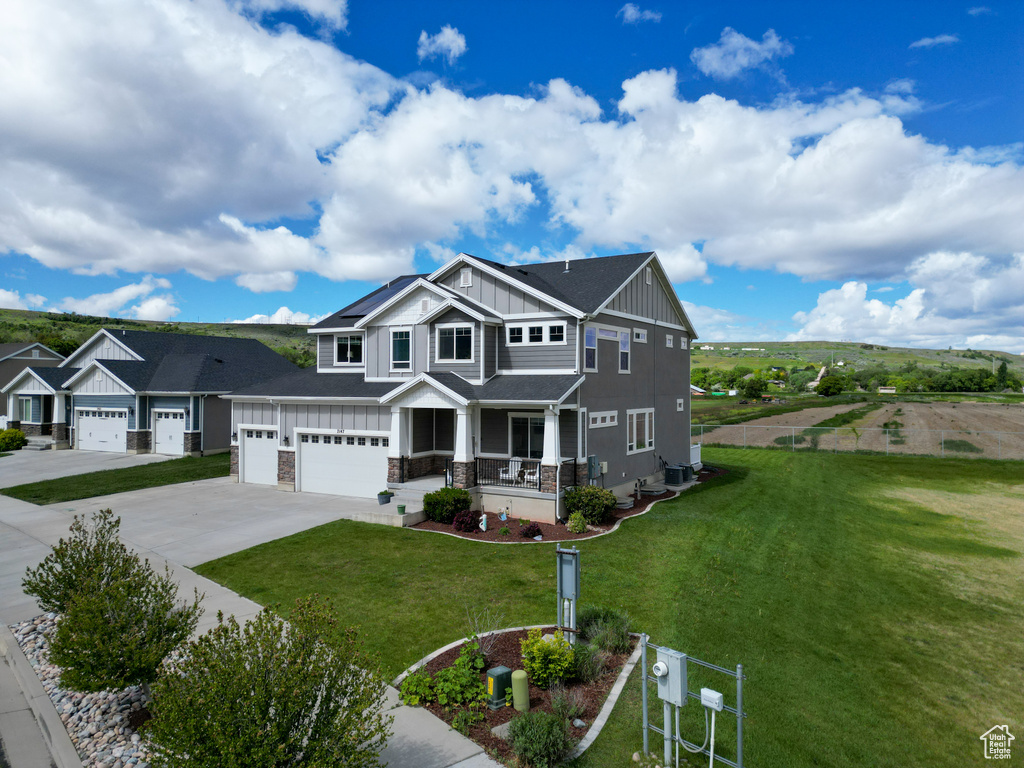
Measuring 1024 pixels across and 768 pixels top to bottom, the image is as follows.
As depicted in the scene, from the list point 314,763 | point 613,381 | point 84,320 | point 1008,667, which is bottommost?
point 1008,667

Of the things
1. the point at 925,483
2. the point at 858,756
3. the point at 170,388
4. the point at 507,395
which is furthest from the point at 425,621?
the point at 170,388

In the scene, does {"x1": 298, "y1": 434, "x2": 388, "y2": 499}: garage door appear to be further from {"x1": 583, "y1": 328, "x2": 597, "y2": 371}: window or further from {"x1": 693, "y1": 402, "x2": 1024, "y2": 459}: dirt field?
{"x1": 693, "y1": 402, "x2": 1024, "y2": 459}: dirt field

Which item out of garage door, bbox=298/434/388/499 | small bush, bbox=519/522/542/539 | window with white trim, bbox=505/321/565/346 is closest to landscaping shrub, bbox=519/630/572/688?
small bush, bbox=519/522/542/539

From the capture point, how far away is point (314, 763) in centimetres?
445

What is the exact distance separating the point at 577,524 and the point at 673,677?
9850 mm

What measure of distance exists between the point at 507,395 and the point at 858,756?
41.2 feet

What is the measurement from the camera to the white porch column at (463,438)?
1766 centimetres

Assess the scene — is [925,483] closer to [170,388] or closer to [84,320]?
[170,388]

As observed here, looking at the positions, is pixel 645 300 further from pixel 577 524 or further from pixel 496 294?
pixel 577 524

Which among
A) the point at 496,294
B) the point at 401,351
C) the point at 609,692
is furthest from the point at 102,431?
the point at 609,692

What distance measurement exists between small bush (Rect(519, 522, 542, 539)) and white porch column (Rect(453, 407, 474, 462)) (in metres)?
3.05

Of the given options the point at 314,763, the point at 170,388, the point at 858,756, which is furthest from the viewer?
the point at 170,388

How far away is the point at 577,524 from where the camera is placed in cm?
1570

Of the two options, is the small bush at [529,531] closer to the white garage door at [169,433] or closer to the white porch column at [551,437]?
the white porch column at [551,437]
